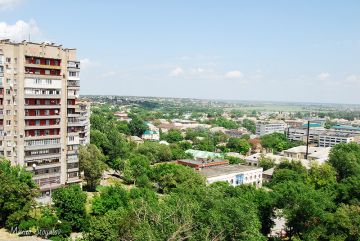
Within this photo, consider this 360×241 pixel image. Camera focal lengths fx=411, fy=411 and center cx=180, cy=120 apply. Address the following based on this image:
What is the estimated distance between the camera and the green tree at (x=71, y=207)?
1153 inches

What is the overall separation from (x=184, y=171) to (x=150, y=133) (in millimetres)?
57412

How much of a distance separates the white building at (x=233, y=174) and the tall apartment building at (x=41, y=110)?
17.0m

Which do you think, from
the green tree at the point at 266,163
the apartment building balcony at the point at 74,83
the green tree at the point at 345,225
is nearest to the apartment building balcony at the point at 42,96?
the apartment building balcony at the point at 74,83

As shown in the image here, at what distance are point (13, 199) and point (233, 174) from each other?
A: 93.1 feet

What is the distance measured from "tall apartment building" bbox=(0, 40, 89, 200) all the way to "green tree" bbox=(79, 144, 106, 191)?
2177 mm

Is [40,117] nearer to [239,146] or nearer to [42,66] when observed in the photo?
[42,66]

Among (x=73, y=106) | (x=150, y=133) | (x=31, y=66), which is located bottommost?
(x=150, y=133)

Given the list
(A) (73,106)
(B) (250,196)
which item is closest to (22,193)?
(A) (73,106)

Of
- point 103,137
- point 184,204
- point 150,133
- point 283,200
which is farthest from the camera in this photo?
point 150,133

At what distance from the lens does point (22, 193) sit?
94.8ft

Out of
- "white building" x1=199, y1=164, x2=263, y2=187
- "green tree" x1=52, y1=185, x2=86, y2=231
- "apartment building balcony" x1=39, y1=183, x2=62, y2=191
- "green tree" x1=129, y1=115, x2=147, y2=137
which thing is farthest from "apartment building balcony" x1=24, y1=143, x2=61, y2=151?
"green tree" x1=129, y1=115, x2=147, y2=137

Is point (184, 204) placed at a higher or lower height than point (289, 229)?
higher

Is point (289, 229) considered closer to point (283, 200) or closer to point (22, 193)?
point (283, 200)

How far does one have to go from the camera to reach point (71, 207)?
29.2 meters
